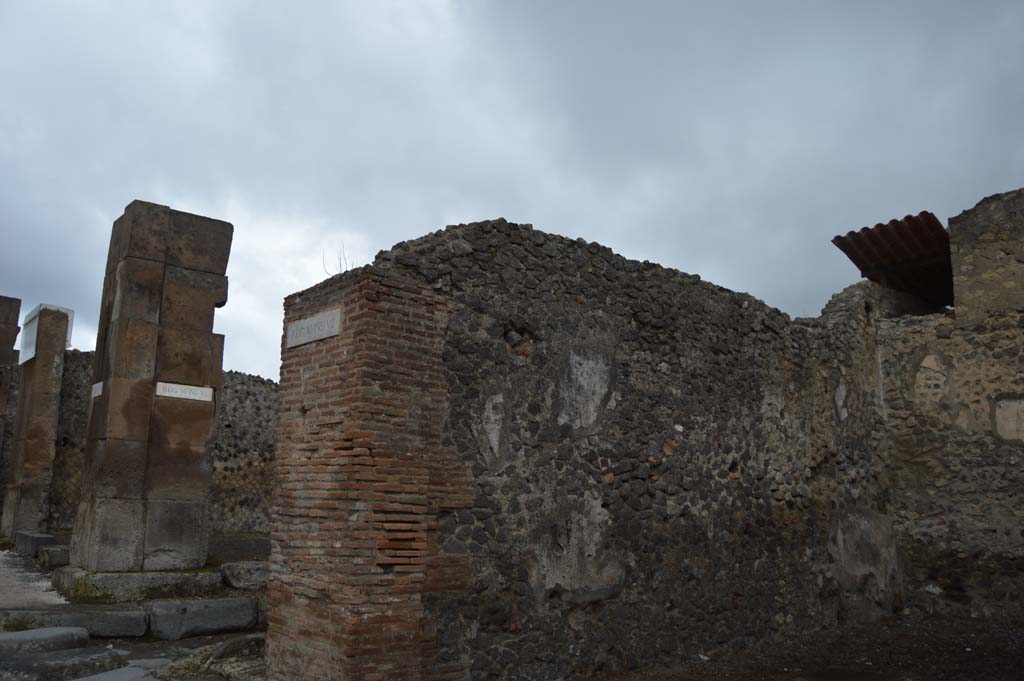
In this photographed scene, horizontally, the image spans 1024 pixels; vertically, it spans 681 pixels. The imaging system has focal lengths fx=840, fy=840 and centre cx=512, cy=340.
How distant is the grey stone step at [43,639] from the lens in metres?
5.66

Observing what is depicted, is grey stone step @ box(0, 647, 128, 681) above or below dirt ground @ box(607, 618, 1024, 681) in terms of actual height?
above

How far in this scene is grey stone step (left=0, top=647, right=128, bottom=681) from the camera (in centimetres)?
532

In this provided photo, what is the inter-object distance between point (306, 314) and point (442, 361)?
88 centimetres

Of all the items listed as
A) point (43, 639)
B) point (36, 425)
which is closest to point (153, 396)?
point (43, 639)

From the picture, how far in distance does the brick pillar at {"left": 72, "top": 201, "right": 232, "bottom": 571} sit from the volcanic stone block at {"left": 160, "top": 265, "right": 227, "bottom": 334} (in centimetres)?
1

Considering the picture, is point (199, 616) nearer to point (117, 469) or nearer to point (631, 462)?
point (117, 469)

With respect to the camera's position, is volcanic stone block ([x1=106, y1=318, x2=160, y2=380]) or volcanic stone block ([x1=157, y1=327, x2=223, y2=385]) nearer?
volcanic stone block ([x1=106, y1=318, x2=160, y2=380])

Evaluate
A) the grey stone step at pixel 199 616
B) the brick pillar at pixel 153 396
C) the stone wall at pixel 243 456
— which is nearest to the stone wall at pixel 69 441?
the stone wall at pixel 243 456

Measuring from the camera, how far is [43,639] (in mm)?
5832

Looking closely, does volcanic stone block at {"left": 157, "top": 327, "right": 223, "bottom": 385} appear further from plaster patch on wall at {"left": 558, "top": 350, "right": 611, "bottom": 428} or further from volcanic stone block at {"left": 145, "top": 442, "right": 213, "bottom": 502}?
plaster patch on wall at {"left": 558, "top": 350, "right": 611, "bottom": 428}

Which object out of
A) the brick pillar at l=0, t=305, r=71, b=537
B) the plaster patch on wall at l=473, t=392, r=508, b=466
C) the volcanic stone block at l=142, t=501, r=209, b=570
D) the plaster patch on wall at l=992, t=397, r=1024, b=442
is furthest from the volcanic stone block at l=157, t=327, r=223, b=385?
the plaster patch on wall at l=992, t=397, r=1024, b=442

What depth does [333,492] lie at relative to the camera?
4.53 m

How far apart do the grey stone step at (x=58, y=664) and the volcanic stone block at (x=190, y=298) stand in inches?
133

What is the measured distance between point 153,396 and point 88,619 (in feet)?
7.50
